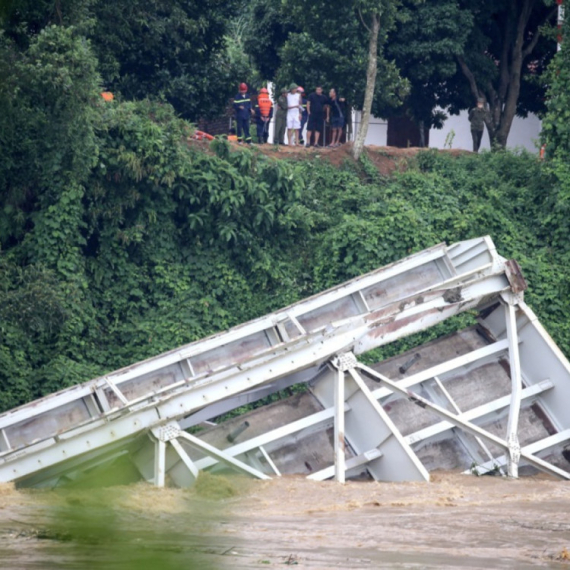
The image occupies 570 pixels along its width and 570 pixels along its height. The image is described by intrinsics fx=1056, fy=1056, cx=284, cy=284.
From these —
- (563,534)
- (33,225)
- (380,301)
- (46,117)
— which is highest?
(46,117)

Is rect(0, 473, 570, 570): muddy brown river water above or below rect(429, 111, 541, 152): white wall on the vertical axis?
below

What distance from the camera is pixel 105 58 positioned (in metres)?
19.1

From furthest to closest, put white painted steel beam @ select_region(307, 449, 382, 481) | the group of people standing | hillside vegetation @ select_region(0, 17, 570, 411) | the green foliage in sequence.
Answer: the group of people standing
the green foliage
hillside vegetation @ select_region(0, 17, 570, 411)
white painted steel beam @ select_region(307, 449, 382, 481)

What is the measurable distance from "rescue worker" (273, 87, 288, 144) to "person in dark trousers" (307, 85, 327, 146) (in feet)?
1.77

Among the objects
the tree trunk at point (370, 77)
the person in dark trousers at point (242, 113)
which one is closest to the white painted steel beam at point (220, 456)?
the tree trunk at point (370, 77)

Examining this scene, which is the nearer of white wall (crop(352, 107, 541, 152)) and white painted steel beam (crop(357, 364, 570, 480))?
white painted steel beam (crop(357, 364, 570, 480))

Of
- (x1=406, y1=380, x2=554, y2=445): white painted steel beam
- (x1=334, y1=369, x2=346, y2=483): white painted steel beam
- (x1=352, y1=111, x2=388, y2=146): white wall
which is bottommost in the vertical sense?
(x1=406, y1=380, x2=554, y2=445): white painted steel beam

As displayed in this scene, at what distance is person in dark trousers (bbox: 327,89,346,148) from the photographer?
2278 cm

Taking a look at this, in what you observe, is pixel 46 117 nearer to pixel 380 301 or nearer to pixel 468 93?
pixel 380 301

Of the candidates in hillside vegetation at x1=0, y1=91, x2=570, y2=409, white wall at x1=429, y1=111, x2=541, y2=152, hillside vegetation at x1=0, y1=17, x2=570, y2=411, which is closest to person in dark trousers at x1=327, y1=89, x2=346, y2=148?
hillside vegetation at x1=0, y1=17, x2=570, y2=411

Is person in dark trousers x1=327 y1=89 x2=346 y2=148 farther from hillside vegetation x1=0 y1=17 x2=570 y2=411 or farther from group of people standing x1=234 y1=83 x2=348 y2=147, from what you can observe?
hillside vegetation x1=0 y1=17 x2=570 y2=411

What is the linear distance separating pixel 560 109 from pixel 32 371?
10323 millimetres

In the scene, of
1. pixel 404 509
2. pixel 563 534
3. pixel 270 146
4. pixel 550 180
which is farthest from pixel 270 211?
pixel 563 534

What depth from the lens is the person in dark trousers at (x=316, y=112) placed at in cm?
2256
